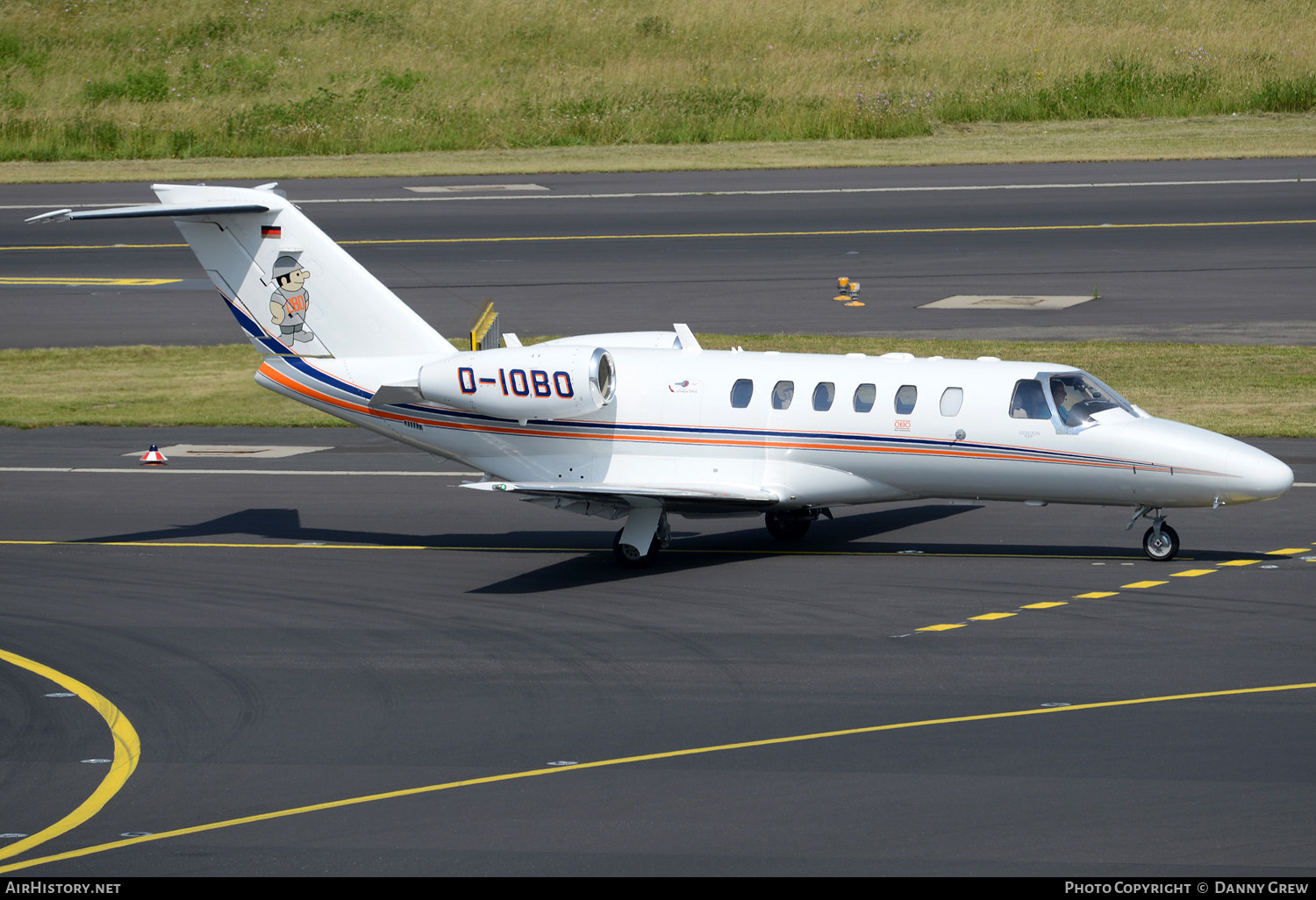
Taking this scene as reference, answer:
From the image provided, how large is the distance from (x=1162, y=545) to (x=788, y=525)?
516cm

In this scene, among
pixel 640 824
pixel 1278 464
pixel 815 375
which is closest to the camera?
pixel 640 824

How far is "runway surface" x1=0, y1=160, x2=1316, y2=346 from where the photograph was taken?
40.0m

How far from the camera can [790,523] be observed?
24.2 m

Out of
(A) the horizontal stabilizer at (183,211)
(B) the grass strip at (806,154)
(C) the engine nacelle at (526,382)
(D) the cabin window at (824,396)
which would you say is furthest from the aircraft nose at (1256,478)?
(B) the grass strip at (806,154)

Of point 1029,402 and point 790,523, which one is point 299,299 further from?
point 1029,402

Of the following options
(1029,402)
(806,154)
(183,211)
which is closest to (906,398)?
(1029,402)

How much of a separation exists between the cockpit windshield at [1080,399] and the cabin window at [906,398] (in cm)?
174

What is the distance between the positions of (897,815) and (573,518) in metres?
13.2

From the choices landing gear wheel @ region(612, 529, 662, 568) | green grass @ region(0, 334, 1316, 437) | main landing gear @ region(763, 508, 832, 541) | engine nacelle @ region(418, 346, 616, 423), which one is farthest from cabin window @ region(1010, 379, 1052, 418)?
green grass @ region(0, 334, 1316, 437)

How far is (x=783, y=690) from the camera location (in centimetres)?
1717

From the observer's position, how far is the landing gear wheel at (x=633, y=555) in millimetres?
22547

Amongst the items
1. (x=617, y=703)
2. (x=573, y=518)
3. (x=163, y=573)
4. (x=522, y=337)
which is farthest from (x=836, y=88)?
(x=617, y=703)

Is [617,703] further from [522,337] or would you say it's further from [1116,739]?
[522,337]

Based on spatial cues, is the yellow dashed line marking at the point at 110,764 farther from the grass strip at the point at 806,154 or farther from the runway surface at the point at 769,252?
the grass strip at the point at 806,154
